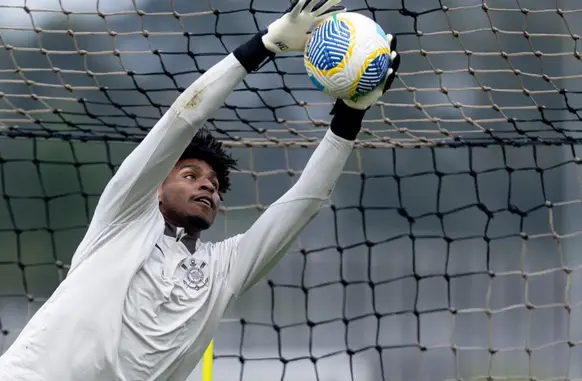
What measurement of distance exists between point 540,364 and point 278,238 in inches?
177

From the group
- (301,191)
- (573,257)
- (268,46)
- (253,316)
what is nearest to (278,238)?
(301,191)

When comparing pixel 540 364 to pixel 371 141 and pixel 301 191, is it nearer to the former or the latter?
pixel 371 141

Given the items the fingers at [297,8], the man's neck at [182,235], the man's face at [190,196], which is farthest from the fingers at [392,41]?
the man's neck at [182,235]

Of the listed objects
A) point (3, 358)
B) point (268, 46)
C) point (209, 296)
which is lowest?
point (3, 358)

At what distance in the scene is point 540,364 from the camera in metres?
7.59

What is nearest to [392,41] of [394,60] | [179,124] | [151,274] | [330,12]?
[394,60]

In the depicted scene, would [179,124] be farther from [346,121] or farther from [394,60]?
[394,60]

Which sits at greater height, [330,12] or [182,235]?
[330,12]

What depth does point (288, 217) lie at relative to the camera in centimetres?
348

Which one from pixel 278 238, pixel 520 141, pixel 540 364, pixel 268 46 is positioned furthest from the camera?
pixel 540 364

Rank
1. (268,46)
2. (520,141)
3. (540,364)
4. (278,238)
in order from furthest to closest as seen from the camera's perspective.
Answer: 1. (540,364)
2. (520,141)
3. (278,238)
4. (268,46)

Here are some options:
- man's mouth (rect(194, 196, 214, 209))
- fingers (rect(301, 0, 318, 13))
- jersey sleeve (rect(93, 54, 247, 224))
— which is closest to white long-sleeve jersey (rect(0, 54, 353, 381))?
jersey sleeve (rect(93, 54, 247, 224))

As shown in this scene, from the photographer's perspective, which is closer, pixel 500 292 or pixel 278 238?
pixel 278 238

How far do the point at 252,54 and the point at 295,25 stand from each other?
142 mm
